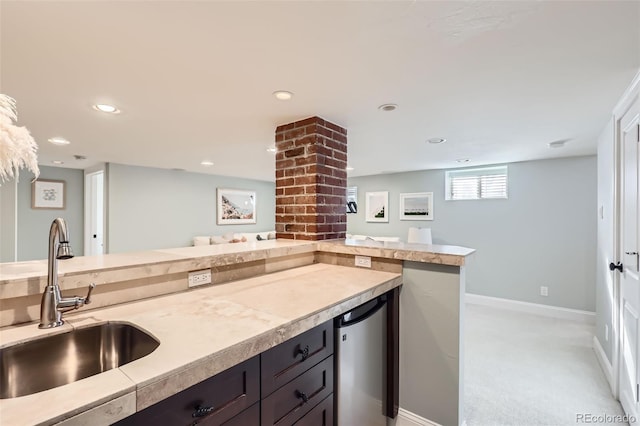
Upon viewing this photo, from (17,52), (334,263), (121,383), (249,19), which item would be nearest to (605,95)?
(334,263)

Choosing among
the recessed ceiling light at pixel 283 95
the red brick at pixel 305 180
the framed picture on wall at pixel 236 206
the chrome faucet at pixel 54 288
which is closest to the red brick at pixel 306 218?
the red brick at pixel 305 180

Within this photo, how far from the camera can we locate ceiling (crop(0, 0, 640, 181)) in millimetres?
1218

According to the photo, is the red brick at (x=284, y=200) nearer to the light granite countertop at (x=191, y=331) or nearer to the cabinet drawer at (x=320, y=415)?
the light granite countertop at (x=191, y=331)

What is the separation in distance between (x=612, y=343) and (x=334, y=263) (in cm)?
234

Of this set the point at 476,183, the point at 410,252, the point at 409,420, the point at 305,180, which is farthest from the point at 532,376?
the point at 476,183

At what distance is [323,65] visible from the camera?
163 cm

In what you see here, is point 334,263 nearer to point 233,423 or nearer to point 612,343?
point 233,423

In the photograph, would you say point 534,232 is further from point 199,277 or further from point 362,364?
point 199,277

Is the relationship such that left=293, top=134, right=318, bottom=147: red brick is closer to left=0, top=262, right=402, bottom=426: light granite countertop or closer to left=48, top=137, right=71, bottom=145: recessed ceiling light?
left=0, top=262, right=402, bottom=426: light granite countertop

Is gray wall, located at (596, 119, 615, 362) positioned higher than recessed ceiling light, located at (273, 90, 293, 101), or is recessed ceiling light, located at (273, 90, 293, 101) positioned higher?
recessed ceiling light, located at (273, 90, 293, 101)

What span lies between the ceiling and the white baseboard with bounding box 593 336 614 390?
6.74ft

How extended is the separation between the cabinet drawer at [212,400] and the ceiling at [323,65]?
1367mm

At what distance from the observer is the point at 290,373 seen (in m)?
1.14

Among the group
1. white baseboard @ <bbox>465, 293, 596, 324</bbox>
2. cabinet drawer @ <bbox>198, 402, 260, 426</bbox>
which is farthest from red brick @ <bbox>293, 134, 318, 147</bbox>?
white baseboard @ <bbox>465, 293, 596, 324</bbox>
